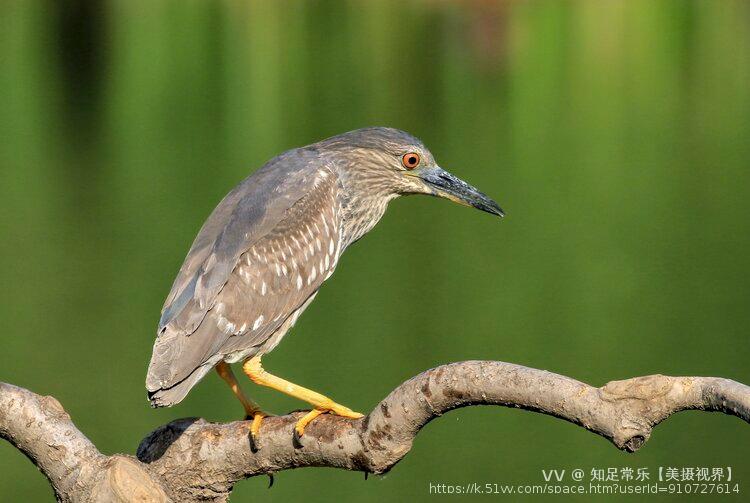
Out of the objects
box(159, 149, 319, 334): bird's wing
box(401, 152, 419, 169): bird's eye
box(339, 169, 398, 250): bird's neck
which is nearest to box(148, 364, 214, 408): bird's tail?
box(159, 149, 319, 334): bird's wing

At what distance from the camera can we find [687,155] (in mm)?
16219

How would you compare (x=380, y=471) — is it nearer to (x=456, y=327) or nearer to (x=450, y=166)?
(x=456, y=327)

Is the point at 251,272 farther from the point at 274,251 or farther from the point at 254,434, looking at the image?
the point at 254,434

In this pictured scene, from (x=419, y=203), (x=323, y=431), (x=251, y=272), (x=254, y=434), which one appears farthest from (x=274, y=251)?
(x=419, y=203)

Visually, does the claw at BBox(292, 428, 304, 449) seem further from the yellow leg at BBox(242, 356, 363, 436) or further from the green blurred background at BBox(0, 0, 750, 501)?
the green blurred background at BBox(0, 0, 750, 501)

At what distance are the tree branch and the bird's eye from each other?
1565 millimetres

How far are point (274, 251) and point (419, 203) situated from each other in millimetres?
9392

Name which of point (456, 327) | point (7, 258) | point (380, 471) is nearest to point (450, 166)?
point (456, 327)

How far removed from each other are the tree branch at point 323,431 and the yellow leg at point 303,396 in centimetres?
5

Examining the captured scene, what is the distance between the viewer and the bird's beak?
5.72 m

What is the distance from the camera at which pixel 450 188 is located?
572 cm

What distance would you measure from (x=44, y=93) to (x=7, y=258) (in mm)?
6674

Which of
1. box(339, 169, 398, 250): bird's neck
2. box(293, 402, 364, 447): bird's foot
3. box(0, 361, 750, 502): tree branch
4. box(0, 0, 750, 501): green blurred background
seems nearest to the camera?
box(0, 361, 750, 502): tree branch

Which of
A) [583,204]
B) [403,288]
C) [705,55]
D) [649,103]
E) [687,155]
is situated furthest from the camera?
[705,55]
